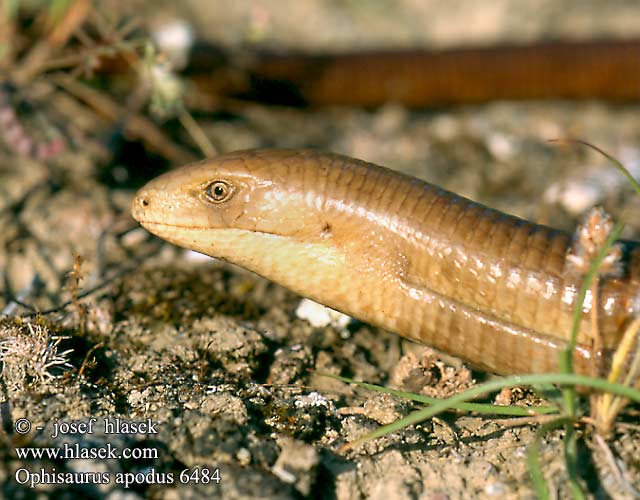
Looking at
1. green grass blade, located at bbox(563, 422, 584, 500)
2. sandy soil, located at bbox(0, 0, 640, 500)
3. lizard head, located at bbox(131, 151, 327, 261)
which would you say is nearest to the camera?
green grass blade, located at bbox(563, 422, 584, 500)

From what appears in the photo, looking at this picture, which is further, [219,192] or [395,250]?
[219,192]

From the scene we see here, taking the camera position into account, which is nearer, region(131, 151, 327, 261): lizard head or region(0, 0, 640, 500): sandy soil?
region(0, 0, 640, 500): sandy soil

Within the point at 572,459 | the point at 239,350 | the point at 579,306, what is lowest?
the point at 572,459

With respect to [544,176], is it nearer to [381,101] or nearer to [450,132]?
→ [450,132]

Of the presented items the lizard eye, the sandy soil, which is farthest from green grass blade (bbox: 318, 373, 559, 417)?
the lizard eye

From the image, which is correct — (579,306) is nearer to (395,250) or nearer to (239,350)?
(395,250)

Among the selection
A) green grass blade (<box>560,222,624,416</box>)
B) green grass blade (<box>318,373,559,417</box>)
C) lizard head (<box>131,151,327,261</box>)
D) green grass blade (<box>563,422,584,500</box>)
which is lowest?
green grass blade (<box>563,422,584,500</box>)

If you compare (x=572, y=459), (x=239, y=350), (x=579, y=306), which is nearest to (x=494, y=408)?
(x=572, y=459)

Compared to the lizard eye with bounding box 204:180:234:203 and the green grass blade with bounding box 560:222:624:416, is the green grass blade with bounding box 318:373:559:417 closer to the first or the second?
the green grass blade with bounding box 560:222:624:416
